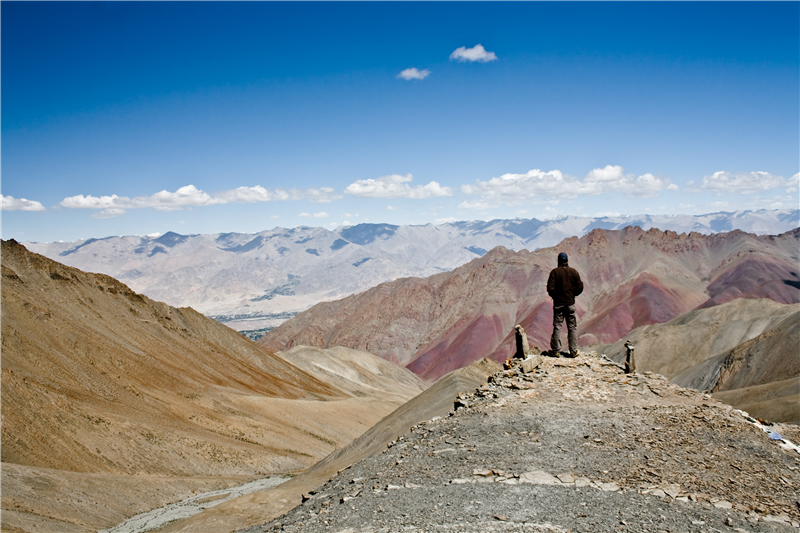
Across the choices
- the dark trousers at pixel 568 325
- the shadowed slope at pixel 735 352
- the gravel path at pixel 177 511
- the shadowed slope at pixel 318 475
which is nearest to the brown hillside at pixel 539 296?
the shadowed slope at pixel 735 352

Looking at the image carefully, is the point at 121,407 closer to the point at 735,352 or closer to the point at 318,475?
the point at 318,475

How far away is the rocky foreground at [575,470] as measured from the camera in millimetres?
9633

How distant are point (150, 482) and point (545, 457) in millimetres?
28446

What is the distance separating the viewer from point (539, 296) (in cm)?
14600

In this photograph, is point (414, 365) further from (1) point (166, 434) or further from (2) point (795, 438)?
(2) point (795, 438)

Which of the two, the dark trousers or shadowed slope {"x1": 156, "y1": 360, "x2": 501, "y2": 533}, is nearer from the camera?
the dark trousers

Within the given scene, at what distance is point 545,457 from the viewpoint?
39.7ft

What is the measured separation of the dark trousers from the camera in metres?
16.7

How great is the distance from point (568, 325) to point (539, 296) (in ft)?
435

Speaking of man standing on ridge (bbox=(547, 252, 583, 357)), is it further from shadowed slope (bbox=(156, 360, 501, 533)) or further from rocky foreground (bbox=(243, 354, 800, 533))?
shadowed slope (bbox=(156, 360, 501, 533))

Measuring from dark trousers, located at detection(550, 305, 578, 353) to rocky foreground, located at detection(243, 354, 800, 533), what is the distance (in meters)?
1.38

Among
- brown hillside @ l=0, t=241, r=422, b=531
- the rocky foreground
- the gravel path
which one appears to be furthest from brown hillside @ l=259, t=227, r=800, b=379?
the rocky foreground

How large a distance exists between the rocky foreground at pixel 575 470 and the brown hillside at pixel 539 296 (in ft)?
345

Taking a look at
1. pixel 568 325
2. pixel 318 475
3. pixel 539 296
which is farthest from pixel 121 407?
pixel 539 296
